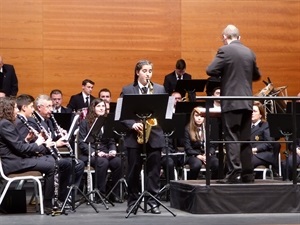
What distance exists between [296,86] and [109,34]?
3.70 metres

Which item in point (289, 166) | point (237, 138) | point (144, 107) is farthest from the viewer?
point (289, 166)

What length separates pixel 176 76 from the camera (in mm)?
12805

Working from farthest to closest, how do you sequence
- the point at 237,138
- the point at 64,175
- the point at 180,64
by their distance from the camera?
the point at 180,64, the point at 64,175, the point at 237,138

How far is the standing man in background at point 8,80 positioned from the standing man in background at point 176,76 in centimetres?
250

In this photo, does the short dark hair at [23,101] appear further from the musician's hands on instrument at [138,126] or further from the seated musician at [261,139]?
the seated musician at [261,139]

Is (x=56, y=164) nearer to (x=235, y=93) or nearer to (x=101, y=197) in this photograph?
(x=101, y=197)

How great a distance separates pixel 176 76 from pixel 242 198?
498cm

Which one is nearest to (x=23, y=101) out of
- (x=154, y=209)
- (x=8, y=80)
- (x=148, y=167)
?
(x=148, y=167)

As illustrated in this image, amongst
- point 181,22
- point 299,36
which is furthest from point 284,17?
point 181,22

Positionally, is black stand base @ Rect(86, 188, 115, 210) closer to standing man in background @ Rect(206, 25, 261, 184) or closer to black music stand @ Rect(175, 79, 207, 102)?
standing man in background @ Rect(206, 25, 261, 184)

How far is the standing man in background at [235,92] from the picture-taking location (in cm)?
802

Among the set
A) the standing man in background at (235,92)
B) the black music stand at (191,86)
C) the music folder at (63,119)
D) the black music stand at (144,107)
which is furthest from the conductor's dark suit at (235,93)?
the black music stand at (191,86)

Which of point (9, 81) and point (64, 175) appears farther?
point (9, 81)

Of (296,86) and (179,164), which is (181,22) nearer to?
(296,86)
